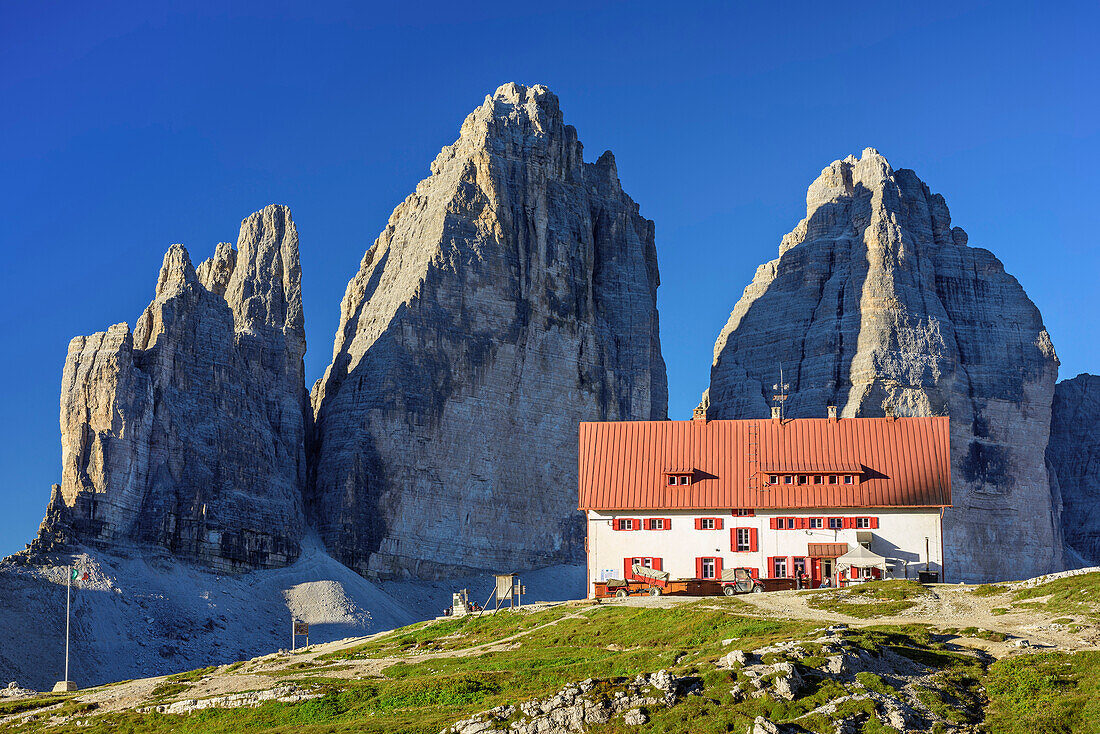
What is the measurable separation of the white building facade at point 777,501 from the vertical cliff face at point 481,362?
205 feet

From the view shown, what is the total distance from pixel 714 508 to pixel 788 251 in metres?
113

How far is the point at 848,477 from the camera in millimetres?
88125

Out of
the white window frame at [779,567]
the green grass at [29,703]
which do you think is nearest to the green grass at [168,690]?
the green grass at [29,703]

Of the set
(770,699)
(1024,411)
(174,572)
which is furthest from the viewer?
(1024,411)

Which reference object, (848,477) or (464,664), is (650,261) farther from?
(464,664)

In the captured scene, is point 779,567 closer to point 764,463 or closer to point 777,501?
point 777,501

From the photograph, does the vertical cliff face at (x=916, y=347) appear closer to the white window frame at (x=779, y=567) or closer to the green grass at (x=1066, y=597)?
the white window frame at (x=779, y=567)

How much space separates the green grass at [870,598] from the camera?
64.0 meters

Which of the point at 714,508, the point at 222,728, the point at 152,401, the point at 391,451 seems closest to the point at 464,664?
the point at 222,728

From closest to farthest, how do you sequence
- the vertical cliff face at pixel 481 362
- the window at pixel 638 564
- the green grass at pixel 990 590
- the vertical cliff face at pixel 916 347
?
the green grass at pixel 990 590, the window at pixel 638 564, the vertical cliff face at pixel 481 362, the vertical cliff face at pixel 916 347

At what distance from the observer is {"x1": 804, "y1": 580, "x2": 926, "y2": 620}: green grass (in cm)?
6397

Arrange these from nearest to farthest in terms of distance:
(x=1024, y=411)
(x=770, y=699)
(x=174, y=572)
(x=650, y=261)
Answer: (x=770, y=699)
(x=174, y=572)
(x=1024, y=411)
(x=650, y=261)

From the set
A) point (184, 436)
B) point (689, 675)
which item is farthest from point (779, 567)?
point (184, 436)

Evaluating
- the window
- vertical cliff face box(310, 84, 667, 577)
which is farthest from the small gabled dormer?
vertical cliff face box(310, 84, 667, 577)
